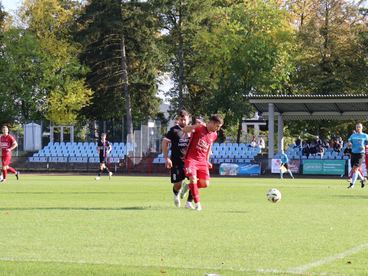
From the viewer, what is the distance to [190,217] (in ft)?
45.9

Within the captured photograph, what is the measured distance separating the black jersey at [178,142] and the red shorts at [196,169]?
1227mm

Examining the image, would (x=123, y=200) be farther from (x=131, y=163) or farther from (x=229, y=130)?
(x=229, y=130)

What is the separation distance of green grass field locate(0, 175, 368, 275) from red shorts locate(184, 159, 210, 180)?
2.48 ft

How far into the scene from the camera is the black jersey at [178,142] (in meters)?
17.0

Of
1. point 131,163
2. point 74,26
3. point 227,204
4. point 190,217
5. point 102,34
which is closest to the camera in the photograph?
point 190,217

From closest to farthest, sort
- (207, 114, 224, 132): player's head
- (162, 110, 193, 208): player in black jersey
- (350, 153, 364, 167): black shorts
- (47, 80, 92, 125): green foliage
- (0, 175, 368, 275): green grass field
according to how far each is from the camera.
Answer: (0, 175, 368, 275): green grass field → (207, 114, 224, 132): player's head → (162, 110, 193, 208): player in black jersey → (350, 153, 364, 167): black shorts → (47, 80, 92, 125): green foliage

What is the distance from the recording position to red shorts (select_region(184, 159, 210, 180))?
1554cm

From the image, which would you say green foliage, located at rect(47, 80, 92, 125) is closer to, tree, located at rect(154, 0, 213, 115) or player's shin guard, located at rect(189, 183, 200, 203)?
tree, located at rect(154, 0, 213, 115)

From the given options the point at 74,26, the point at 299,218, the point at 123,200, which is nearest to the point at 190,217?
the point at 299,218

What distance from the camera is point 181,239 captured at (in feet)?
35.1

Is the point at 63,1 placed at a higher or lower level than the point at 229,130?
higher

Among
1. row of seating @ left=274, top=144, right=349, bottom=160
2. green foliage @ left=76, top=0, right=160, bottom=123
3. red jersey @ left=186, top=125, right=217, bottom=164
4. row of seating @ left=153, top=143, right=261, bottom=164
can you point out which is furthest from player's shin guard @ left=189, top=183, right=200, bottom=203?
green foliage @ left=76, top=0, right=160, bottom=123

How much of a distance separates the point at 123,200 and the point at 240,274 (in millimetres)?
11798

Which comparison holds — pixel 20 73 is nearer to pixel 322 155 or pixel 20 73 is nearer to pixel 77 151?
pixel 77 151
